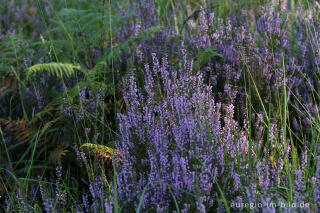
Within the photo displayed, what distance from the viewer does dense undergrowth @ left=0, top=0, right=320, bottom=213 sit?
1719 mm

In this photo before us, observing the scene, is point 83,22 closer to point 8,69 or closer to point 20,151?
point 8,69

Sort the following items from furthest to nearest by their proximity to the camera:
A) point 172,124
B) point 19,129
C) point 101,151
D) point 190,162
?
point 19,129, point 101,151, point 172,124, point 190,162

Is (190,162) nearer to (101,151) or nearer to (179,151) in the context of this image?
Answer: (179,151)

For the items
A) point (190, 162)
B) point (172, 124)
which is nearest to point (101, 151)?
point (172, 124)

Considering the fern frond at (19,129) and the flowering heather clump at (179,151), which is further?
the fern frond at (19,129)

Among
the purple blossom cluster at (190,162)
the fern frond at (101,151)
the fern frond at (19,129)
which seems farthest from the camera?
the fern frond at (19,129)

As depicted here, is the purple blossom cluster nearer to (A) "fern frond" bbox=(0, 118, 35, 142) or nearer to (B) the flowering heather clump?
(B) the flowering heather clump

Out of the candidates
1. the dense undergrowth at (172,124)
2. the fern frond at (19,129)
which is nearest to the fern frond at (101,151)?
the dense undergrowth at (172,124)

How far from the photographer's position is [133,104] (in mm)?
2164

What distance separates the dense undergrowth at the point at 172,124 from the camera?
172cm

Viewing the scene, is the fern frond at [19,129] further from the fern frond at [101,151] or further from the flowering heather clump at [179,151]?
the flowering heather clump at [179,151]

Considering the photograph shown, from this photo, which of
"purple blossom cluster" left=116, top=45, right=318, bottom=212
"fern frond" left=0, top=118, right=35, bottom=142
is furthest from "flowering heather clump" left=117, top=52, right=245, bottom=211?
"fern frond" left=0, top=118, right=35, bottom=142

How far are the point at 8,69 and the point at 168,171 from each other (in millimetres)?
1953

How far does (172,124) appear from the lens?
6.68 feet
